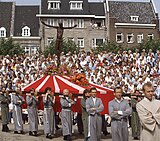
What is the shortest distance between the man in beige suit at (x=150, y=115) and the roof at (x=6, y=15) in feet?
161

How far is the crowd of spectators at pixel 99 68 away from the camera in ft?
74.1

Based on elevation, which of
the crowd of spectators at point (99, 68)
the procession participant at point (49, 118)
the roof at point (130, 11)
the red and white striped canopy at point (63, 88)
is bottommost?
the procession participant at point (49, 118)

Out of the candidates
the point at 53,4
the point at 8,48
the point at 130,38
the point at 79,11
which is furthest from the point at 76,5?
the point at 8,48

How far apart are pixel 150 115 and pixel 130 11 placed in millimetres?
52128

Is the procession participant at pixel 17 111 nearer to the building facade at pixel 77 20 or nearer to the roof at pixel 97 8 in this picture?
the building facade at pixel 77 20

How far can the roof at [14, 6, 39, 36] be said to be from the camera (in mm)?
56938

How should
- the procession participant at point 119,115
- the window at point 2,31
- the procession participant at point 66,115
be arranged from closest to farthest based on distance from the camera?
the procession participant at point 119,115
the procession participant at point 66,115
the window at point 2,31

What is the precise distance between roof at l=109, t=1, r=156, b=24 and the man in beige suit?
166 ft

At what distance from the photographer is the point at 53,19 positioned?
57312 millimetres

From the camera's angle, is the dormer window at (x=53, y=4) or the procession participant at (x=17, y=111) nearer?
the procession participant at (x=17, y=111)

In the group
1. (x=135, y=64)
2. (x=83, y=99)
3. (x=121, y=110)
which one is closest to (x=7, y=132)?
(x=83, y=99)

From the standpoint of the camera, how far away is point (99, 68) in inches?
980

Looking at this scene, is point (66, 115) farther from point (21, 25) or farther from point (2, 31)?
point (21, 25)

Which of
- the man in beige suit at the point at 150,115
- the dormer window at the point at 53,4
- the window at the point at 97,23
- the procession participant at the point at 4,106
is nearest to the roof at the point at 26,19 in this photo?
the dormer window at the point at 53,4
